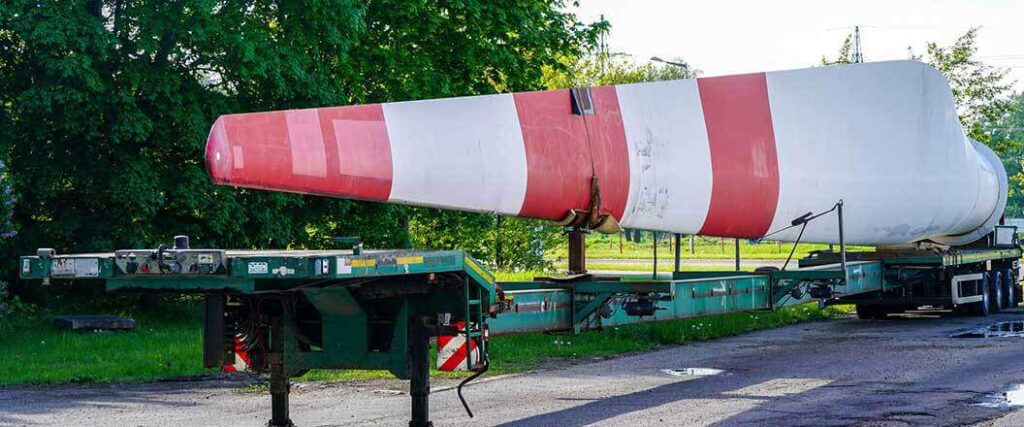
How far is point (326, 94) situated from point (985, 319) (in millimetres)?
10577

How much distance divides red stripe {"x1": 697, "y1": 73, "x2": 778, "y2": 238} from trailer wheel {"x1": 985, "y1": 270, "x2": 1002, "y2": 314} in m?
9.41

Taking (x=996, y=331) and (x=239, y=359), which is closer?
(x=239, y=359)

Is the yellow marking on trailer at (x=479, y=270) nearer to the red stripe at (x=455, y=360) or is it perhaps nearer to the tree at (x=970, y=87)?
the red stripe at (x=455, y=360)

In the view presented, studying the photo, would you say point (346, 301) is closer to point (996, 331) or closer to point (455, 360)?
point (455, 360)

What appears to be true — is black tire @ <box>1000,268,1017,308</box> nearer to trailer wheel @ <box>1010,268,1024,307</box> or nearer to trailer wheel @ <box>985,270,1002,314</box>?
trailer wheel @ <box>1010,268,1024,307</box>

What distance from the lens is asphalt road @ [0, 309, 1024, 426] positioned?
10234 millimetres

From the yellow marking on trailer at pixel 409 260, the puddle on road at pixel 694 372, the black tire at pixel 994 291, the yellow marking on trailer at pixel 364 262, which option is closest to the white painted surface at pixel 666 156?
the puddle on road at pixel 694 372

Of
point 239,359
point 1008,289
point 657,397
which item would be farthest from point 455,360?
point 1008,289

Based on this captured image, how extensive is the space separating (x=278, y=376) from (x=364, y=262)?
1592 mm

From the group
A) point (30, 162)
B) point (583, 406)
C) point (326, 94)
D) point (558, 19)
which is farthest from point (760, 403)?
point (558, 19)

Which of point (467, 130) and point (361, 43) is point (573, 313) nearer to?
point (467, 130)

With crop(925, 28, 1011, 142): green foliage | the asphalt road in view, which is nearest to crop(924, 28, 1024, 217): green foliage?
crop(925, 28, 1011, 142): green foliage

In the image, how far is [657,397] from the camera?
11.5 meters

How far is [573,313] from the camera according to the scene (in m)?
11.2
